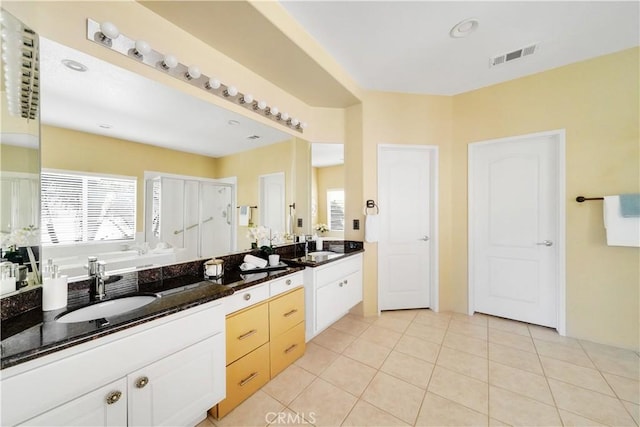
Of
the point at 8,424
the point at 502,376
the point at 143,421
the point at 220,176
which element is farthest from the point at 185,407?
the point at 502,376

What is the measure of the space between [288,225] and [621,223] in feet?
9.78

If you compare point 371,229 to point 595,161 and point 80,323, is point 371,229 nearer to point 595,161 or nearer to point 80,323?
point 595,161

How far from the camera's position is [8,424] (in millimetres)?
744

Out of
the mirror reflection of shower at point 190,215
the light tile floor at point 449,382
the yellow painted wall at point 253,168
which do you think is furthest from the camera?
the yellow painted wall at point 253,168

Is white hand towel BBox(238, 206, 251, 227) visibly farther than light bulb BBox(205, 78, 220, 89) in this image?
Yes

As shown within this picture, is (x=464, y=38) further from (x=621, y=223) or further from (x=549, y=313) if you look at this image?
(x=549, y=313)

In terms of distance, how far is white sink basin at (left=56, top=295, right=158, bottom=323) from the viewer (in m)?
1.12

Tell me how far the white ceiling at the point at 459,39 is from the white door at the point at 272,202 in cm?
128

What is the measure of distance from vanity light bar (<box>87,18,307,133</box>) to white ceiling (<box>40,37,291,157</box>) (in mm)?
112

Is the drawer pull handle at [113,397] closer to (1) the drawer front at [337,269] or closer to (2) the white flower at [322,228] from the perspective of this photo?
(1) the drawer front at [337,269]

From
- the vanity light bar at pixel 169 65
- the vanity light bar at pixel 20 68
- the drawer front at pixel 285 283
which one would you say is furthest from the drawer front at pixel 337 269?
the vanity light bar at pixel 20 68

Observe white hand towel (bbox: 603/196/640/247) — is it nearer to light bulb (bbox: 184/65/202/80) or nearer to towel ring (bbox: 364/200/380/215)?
towel ring (bbox: 364/200/380/215)

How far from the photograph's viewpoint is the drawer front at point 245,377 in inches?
56.8

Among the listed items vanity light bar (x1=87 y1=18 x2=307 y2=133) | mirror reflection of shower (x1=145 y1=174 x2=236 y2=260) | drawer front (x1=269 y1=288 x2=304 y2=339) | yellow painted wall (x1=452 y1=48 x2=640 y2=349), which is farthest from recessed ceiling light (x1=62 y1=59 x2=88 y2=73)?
yellow painted wall (x1=452 y1=48 x2=640 y2=349)
